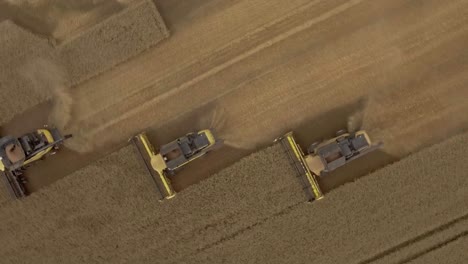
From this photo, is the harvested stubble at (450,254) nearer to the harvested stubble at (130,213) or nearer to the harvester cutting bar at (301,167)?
the harvester cutting bar at (301,167)

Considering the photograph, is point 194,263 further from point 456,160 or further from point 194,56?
point 456,160

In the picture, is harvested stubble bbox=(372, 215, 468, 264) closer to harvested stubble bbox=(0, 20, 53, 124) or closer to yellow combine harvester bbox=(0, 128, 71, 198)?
yellow combine harvester bbox=(0, 128, 71, 198)

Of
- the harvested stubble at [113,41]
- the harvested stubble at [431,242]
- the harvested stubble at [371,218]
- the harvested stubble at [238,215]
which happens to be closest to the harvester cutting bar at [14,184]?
the harvested stubble at [238,215]

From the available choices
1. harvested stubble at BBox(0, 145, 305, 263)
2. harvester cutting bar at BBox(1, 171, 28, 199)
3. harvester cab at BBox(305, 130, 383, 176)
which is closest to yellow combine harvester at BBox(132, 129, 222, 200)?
harvested stubble at BBox(0, 145, 305, 263)

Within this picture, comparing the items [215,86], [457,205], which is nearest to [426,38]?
[457,205]

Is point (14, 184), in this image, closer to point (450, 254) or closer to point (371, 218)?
point (371, 218)
